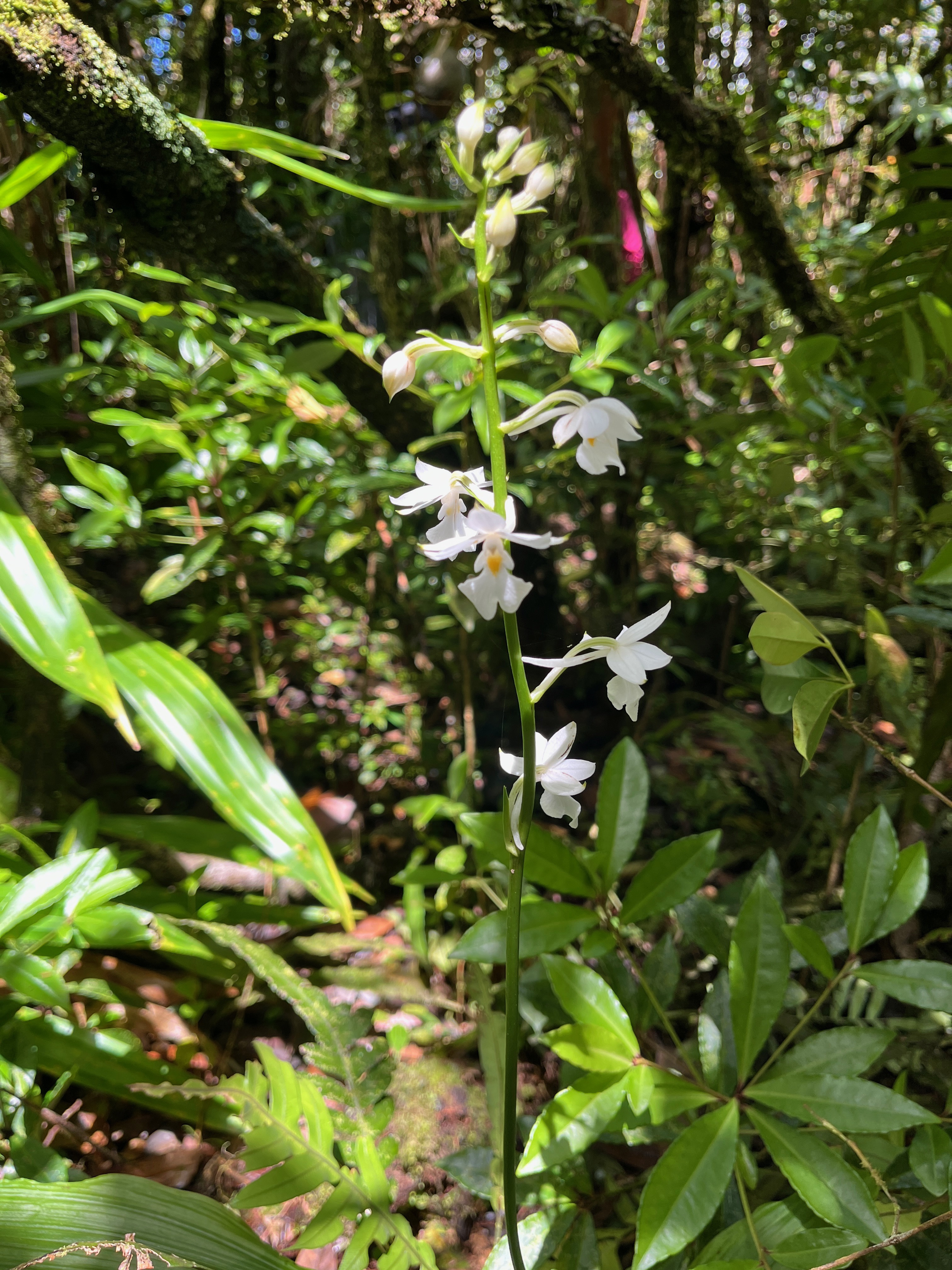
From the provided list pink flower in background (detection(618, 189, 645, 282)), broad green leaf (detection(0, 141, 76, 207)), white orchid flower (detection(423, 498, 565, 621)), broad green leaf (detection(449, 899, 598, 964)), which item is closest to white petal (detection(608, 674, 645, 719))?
white orchid flower (detection(423, 498, 565, 621))

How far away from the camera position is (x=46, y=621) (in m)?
0.81

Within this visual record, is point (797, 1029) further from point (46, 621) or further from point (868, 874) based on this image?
point (46, 621)

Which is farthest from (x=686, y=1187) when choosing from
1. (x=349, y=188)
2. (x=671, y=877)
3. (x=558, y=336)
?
(x=349, y=188)

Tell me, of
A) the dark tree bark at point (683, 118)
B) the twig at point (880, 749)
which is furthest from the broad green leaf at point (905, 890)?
the dark tree bark at point (683, 118)

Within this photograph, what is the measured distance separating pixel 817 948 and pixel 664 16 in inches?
84.6

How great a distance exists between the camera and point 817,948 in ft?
2.31

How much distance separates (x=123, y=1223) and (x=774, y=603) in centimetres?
83

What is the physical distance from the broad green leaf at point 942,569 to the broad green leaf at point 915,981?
1.27ft

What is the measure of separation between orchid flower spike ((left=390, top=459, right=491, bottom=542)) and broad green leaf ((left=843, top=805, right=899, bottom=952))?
0.58 metres

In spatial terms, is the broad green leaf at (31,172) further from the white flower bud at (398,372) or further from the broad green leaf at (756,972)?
the broad green leaf at (756,972)

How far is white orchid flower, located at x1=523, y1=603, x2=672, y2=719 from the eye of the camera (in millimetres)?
486

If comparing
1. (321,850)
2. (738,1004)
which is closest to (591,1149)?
(738,1004)

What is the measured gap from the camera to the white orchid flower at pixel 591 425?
52 cm

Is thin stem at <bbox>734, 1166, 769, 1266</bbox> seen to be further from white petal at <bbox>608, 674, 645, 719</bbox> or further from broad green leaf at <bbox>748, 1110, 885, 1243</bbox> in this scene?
white petal at <bbox>608, 674, 645, 719</bbox>
